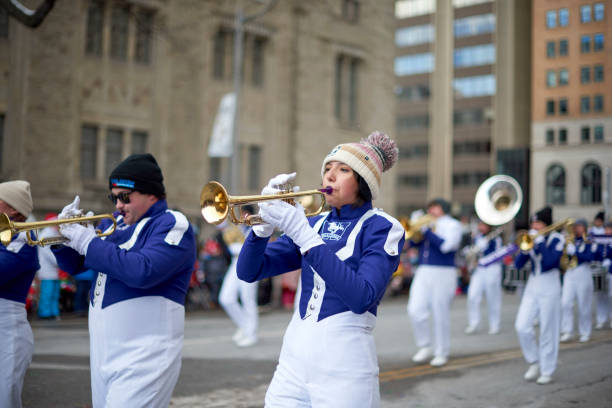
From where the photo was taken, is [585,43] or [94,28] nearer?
[585,43]

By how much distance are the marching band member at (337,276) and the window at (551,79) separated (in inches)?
278

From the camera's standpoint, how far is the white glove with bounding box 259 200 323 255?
317cm

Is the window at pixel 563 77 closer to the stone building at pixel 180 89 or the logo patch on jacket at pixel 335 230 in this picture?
the logo patch on jacket at pixel 335 230

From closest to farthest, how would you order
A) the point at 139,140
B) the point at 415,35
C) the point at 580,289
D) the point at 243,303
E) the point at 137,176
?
the point at 137,176 < the point at 243,303 < the point at 580,289 < the point at 139,140 < the point at 415,35

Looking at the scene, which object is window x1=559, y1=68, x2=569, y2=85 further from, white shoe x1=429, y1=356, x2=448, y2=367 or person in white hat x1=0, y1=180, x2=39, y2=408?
person in white hat x1=0, y1=180, x2=39, y2=408

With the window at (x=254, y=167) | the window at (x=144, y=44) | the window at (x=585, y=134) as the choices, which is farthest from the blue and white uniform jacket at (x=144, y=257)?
the window at (x=254, y=167)

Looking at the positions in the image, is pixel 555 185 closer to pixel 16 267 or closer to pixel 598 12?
pixel 598 12

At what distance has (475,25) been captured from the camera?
7056cm

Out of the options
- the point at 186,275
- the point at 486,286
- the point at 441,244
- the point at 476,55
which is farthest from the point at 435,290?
the point at 476,55

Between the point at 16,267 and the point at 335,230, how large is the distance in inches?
99.6

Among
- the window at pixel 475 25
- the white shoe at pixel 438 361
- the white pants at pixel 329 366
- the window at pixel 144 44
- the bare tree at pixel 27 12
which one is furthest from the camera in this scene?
the window at pixel 475 25

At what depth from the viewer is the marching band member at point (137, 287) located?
380 cm

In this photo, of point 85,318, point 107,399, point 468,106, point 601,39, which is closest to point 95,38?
point 85,318

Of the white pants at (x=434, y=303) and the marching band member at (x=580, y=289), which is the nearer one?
the white pants at (x=434, y=303)
